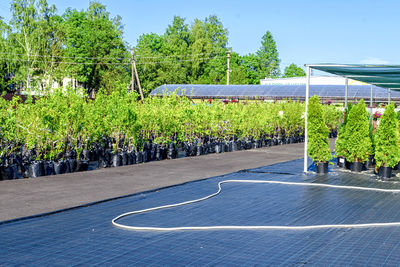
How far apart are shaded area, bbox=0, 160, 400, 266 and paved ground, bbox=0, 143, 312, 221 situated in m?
0.48

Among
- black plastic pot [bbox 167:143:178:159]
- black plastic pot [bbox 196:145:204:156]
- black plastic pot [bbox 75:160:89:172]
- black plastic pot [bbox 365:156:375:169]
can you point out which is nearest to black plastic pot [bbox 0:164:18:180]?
black plastic pot [bbox 75:160:89:172]

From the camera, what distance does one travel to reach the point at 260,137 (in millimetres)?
17109

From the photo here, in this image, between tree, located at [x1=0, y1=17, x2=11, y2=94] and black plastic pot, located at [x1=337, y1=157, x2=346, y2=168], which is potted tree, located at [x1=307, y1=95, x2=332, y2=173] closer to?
black plastic pot, located at [x1=337, y1=157, x2=346, y2=168]

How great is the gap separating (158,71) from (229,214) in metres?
50.0

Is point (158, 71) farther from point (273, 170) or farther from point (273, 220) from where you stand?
point (273, 220)

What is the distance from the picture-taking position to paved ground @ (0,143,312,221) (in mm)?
6109

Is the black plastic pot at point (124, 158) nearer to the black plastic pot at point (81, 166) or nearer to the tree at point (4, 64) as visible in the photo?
the black plastic pot at point (81, 166)

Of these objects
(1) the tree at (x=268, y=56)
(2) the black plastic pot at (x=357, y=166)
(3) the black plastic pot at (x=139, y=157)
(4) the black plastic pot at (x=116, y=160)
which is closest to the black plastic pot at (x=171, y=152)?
(3) the black plastic pot at (x=139, y=157)

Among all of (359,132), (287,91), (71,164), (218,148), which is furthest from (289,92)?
(71,164)

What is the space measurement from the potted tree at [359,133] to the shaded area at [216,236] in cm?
260

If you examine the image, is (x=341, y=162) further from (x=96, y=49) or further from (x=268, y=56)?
(x=268, y=56)

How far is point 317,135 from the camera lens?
950 cm

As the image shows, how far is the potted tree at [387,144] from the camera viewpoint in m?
8.64

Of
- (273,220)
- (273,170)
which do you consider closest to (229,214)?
(273,220)
